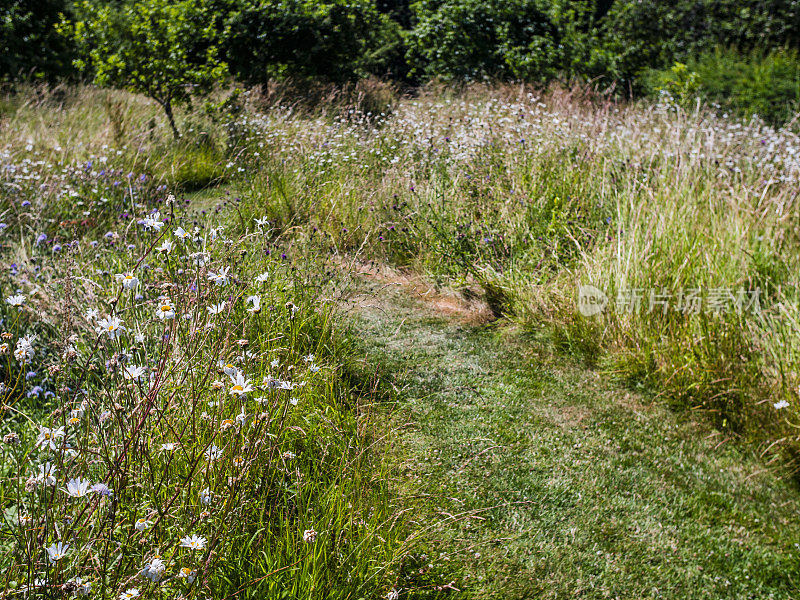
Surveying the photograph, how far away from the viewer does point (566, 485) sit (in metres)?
2.85

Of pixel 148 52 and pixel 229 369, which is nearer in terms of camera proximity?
pixel 229 369

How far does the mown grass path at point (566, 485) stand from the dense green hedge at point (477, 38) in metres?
7.32

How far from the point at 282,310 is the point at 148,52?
5.74 metres

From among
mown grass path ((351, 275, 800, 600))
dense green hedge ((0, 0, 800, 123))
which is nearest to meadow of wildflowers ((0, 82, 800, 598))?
mown grass path ((351, 275, 800, 600))

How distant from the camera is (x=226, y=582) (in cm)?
180

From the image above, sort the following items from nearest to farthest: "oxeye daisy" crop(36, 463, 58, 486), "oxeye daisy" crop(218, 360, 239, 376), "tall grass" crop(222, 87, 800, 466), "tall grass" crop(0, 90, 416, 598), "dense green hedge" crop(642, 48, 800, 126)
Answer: "oxeye daisy" crop(36, 463, 58, 486) → "tall grass" crop(0, 90, 416, 598) → "oxeye daisy" crop(218, 360, 239, 376) → "tall grass" crop(222, 87, 800, 466) → "dense green hedge" crop(642, 48, 800, 126)

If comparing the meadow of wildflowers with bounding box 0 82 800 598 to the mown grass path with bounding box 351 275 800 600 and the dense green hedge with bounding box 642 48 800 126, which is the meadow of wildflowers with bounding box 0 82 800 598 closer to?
the mown grass path with bounding box 351 275 800 600

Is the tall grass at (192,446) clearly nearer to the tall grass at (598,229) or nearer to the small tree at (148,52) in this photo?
the tall grass at (598,229)

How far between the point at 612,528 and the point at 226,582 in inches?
66.4

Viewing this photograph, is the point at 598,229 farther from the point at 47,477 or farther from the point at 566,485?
the point at 47,477

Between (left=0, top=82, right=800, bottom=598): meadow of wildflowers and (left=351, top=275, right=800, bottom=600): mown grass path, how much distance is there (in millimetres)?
252

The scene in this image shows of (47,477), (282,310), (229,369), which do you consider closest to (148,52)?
(282,310)

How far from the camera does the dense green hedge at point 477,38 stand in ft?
31.7

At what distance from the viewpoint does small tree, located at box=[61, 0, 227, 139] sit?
730 centimetres
